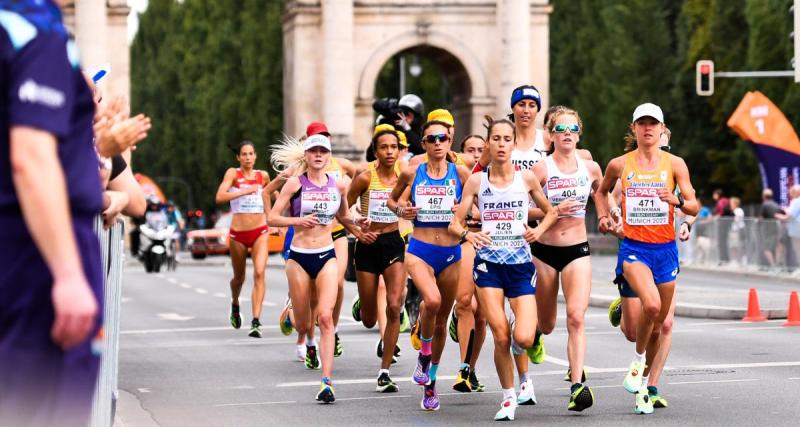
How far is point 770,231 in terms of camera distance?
3816cm

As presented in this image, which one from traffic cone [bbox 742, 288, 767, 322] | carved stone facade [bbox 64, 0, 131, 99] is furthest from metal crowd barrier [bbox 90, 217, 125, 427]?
carved stone facade [bbox 64, 0, 131, 99]

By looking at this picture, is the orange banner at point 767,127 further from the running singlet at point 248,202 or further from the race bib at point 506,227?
the race bib at point 506,227

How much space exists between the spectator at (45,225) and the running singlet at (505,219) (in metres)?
7.53

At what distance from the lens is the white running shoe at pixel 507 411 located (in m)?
12.3

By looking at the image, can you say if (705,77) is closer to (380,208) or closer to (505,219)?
(380,208)

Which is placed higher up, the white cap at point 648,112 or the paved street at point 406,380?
the white cap at point 648,112

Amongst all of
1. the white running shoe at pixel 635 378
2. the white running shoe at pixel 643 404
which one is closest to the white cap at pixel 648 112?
the white running shoe at pixel 635 378

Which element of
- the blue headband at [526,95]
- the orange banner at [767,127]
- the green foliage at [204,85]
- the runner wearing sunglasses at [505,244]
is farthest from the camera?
the green foliage at [204,85]

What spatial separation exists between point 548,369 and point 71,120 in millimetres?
11637

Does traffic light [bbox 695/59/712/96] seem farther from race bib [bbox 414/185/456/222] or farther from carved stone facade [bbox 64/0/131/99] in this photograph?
race bib [bbox 414/185/456/222]

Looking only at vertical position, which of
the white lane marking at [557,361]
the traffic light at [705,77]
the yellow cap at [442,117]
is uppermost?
the traffic light at [705,77]

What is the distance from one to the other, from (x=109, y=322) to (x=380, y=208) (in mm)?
6055

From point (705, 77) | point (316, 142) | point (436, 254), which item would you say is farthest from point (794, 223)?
point (436, 254)

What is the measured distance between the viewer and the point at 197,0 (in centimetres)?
9538
